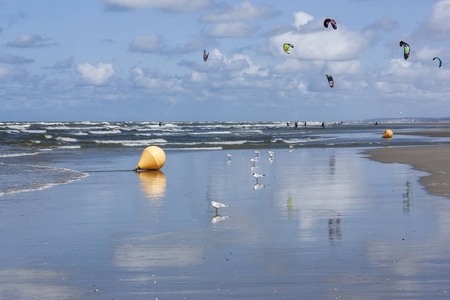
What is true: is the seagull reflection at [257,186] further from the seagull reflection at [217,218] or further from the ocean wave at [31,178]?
the ocean wave at [31,178]

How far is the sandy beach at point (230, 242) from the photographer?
784 centimetres

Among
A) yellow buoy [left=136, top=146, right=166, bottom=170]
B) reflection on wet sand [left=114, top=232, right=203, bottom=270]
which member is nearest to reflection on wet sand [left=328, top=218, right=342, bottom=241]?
reflection on wet sand [left=114, top=232, right=203, bottom=270]

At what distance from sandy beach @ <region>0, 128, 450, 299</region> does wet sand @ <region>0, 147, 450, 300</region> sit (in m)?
0.02

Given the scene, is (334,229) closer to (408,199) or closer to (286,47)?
(408,199)

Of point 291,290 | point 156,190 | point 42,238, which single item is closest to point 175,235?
point 42,238

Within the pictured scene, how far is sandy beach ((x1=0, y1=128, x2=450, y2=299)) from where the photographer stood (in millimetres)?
7844

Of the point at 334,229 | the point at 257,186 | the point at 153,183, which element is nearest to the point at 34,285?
the point at 334,229

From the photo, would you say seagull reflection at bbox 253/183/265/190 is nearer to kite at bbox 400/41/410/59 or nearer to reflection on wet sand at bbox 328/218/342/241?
reflection on wet sand at bbox 328/218/342/241

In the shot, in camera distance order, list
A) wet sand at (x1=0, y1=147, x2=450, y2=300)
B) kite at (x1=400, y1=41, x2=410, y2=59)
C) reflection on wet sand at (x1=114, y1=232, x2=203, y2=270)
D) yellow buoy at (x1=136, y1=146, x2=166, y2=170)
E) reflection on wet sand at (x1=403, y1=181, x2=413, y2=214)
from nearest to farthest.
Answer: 1. wet sand at (x1=0, y1=147, x2=450, y2=300)
2. reflection on wet sand at (x1=114, y1=232, x2=203, y2=270)
3. reflection on wet sand at (x1=403, y1=181, x2=413, y2=214)
4. yellow buoy at (x1=136, y1=146, x2=166, y2=170)
5. kite at (x1=400, y1=41, x2=410, y2=59)

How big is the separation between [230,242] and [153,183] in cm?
1141

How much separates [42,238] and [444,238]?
25.2ft

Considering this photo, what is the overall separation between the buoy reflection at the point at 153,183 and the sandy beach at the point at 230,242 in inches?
6.6

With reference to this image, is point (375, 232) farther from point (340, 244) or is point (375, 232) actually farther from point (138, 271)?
point (138, 271)

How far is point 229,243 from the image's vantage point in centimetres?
1059
